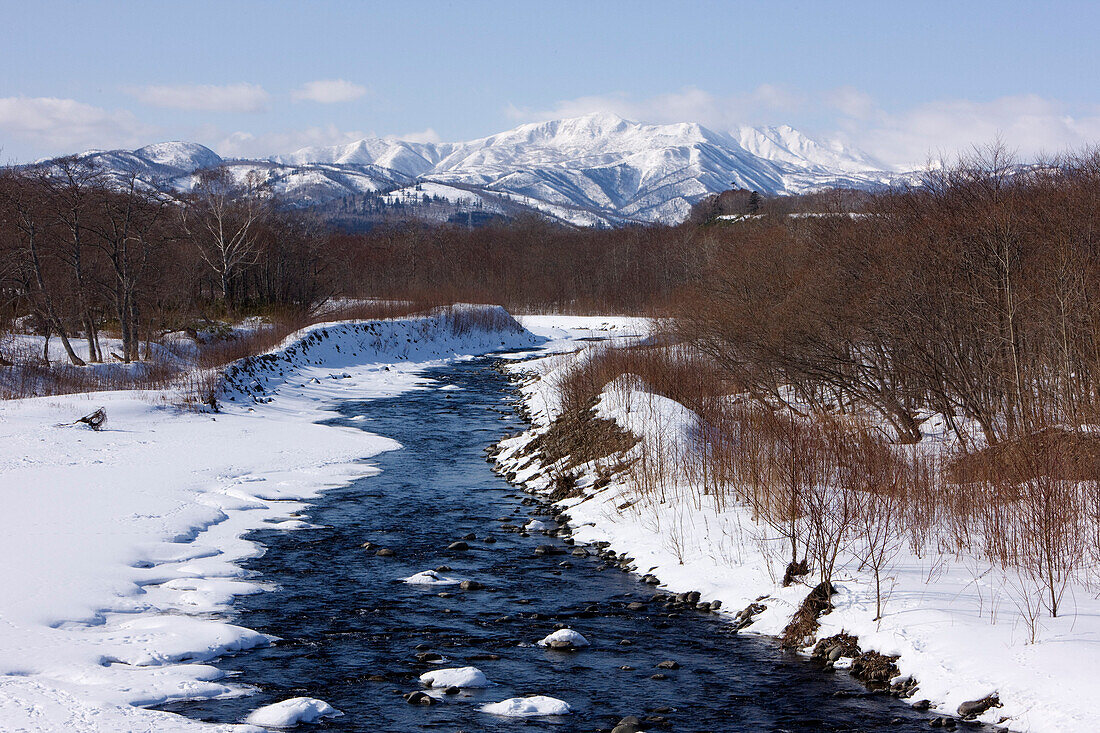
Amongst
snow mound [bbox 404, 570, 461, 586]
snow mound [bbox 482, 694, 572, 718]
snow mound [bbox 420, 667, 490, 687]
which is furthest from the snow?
snow mound [bbox 482, 694, 572, 718]

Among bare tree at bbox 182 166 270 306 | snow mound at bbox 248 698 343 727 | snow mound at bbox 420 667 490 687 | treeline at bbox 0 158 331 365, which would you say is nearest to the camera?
snow mound at bbox 248 698 343 727

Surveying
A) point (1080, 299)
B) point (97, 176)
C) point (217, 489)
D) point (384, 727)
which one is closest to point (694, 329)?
point (1080, 299)

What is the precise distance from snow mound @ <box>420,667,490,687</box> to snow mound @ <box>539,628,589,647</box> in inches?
48.8

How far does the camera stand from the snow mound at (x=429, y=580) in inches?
465

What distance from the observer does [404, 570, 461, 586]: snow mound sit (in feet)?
38.8

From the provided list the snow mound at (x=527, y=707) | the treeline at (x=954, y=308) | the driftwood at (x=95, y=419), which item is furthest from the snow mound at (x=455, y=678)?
the driftwood at (x=95, y=419)

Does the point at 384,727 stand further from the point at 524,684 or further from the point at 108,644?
the point at 108,644

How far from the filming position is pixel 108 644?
866 cm

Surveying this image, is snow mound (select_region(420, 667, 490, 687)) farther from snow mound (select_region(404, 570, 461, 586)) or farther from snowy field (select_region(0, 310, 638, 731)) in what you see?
snow mound (select_region(404, 570, 461, 586))

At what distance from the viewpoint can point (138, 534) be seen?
12.9m

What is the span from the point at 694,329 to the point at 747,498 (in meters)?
12.8

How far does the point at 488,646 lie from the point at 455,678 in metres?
1.10

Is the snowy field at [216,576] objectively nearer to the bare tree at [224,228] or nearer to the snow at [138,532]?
the snow at [138,532]

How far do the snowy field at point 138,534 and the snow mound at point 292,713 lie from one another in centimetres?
2
